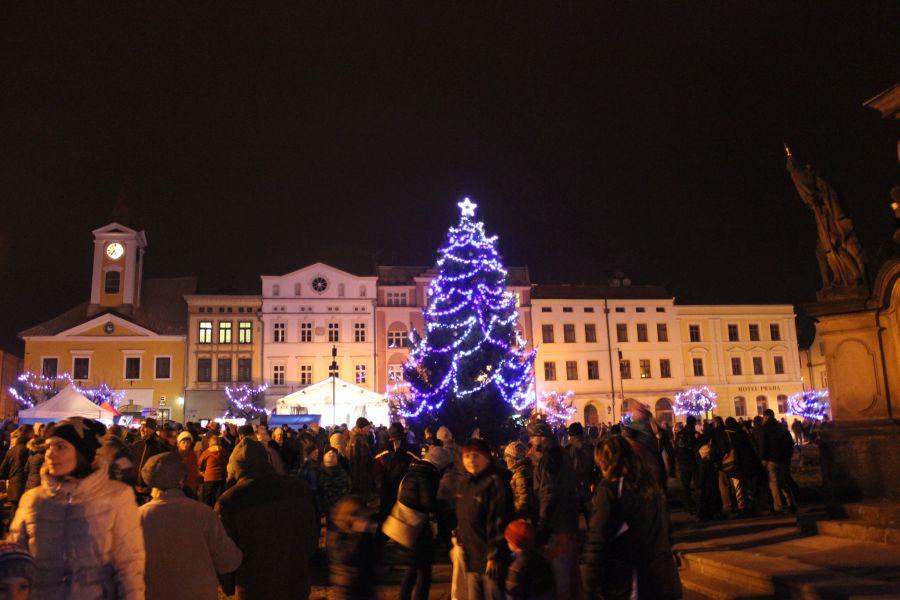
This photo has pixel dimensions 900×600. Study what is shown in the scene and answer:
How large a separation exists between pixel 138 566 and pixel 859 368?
8830 millimetres

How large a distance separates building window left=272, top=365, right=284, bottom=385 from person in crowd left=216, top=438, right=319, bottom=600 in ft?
151

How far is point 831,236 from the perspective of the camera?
31.9ft

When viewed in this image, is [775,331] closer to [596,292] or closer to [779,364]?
[779,364]

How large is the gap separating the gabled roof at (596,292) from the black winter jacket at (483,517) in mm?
48578

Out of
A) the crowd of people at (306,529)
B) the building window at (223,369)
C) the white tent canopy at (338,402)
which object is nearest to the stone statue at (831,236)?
the crowd of people at (306,529)

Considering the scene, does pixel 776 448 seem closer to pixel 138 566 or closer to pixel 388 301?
pixel 138 566

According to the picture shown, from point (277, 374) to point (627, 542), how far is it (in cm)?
4690

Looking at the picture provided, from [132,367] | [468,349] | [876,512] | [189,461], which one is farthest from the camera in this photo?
[132,367]

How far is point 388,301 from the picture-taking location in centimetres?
5262

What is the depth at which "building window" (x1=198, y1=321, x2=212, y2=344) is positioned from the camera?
5100cm

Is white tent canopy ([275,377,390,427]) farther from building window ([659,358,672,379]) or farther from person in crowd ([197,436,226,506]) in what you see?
person in crowd ([197,436,226,506])

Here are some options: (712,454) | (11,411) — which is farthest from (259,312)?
(712,454)

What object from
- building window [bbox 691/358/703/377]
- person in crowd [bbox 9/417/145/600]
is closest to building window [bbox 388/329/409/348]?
building window [bbox 691/358/703/377]

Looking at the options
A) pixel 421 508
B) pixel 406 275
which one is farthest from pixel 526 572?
→ pixel 406 275
